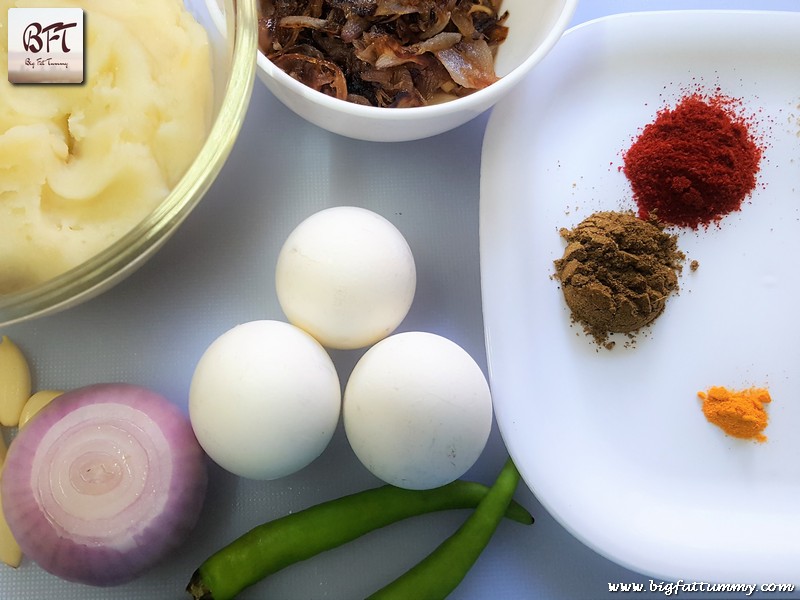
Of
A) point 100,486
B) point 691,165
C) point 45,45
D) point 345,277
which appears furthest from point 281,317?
point 691,165

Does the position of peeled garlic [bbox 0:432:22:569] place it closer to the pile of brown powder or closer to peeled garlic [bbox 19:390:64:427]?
peeled garlic [bbox 19:390:64:427]

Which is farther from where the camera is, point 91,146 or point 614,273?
point 614,273

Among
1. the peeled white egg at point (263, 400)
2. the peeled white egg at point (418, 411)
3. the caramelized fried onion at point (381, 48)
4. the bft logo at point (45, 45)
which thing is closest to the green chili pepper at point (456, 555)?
the peeled white egg at point (418, 411)

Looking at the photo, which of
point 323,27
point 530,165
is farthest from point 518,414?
point 323,27

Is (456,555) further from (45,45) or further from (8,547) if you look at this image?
(45,45)

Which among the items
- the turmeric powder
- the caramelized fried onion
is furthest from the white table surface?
the turmeric powder

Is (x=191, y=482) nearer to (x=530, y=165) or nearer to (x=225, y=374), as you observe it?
(x=225, y=374)

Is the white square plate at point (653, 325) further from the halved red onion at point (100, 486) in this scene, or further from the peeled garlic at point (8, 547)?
the peeled garlic at point (8, 547)
